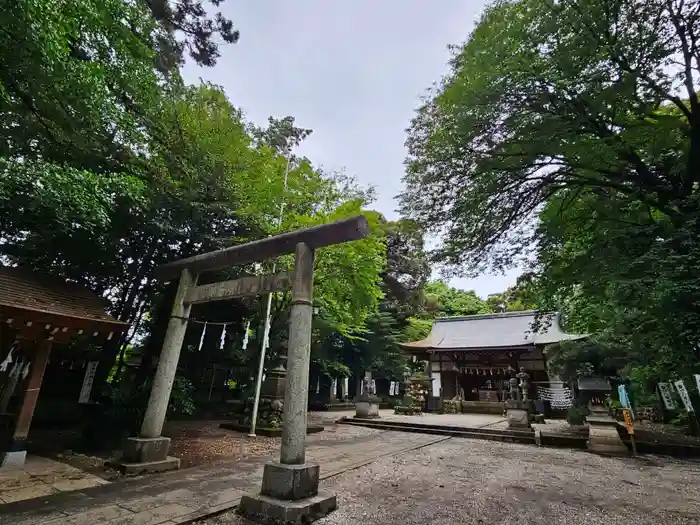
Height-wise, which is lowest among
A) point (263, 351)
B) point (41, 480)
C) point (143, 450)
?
point (41, 480)

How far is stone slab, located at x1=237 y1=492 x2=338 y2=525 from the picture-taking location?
3.71m

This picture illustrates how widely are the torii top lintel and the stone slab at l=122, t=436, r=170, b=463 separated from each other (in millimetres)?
2985

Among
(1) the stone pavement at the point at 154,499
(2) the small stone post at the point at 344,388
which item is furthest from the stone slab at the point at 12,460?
(2) the small stone post at the point at 344,388

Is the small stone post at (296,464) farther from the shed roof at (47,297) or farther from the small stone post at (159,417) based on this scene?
the shed roof at (47,297)

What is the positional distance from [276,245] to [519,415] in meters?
10.00

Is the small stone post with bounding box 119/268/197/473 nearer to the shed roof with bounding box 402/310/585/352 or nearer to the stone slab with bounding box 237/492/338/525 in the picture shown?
the stone slab with bounding box 237/492/338/525

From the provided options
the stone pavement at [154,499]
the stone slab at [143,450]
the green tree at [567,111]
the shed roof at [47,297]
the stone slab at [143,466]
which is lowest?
the stone pavement at [154,499]

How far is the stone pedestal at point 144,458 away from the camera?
5457 millimetres

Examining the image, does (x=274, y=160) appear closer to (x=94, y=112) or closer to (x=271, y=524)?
(x=94, y=112)

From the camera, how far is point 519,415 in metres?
11.1

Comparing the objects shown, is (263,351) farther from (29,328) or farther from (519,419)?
(519,419)

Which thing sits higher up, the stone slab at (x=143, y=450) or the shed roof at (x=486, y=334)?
the shed roof at (x=486, y=334)

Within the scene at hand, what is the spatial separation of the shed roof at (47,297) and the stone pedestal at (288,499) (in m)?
4.79

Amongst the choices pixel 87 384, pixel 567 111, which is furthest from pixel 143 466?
pixel 567 111
